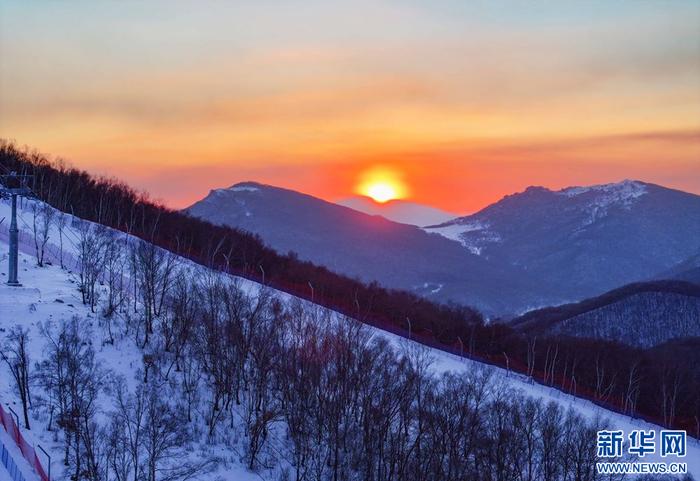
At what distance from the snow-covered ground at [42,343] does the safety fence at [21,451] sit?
1083 mm

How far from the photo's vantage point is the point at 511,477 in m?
46.1

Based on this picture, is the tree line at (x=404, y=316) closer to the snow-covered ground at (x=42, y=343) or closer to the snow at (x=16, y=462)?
the snow-covered ground at (x=42, y=343)

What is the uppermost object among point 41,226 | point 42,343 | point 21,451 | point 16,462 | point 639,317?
point 41,226

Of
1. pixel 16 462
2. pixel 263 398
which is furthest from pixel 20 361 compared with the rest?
pixel 263 398

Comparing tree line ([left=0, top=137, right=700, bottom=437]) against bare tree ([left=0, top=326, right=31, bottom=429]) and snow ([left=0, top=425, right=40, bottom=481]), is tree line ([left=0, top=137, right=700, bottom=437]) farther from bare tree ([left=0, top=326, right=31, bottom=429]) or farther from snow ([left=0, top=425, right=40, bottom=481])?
snow ([left=0, top=425, right=40, bottom=481])

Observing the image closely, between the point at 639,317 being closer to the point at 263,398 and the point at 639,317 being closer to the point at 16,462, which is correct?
the point at 263,398

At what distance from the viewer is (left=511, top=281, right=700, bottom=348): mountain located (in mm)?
154875

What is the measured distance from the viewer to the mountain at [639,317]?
155 meters

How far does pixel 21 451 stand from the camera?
3434cm

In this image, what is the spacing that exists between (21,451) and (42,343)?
13.8m

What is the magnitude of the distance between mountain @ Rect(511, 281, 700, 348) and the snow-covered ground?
275 ft

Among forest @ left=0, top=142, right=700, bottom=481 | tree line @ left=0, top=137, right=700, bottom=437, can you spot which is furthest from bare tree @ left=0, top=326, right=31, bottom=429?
tree line @ left=0, top=137, right=700, bottom=437

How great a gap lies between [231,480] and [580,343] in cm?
7261

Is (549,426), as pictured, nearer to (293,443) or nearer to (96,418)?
(293,443)
